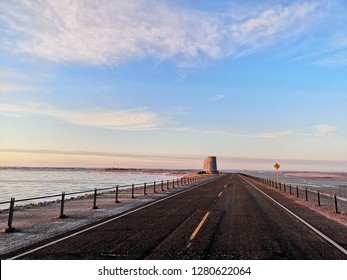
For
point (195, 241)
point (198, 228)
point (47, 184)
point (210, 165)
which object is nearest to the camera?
point (195, 241)

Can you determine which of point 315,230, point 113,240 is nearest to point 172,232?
point 113,240

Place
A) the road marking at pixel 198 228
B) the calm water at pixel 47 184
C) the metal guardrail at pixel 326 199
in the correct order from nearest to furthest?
the road marking at pixel 198 228 → the metal guardrail at pixel 326 199 → the calm water at pixel 47 184

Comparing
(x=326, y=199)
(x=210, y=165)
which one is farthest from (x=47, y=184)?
(x=210, y=165)

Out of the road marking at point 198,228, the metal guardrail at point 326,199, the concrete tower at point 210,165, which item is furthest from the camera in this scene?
the concrete tower at point 210,165

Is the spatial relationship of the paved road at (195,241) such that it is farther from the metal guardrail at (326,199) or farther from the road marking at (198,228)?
the metal guardrail at (326,199)

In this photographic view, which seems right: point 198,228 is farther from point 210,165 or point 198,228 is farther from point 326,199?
point 210,165

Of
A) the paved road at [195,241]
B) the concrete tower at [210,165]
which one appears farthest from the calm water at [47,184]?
the concrete tower at [210,165]

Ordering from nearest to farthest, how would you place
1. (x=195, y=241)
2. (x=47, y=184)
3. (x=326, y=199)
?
(x=195, y=241) < (x=326, y=199) < (x=47, y=184)

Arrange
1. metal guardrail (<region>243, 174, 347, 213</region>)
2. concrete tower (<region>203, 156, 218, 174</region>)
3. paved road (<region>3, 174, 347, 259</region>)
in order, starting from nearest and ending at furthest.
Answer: paved road (<region>3, 174, 347, 259</region>) < metal guardrail (<region>243, 174, 347, 213</region>) < concrete tower (<region>203, 156, 218, 174</region>)

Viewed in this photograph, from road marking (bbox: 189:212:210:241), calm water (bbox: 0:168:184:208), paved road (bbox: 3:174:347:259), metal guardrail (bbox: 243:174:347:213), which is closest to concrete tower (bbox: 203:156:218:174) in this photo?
calm water (bbox: 0:168:184:208)

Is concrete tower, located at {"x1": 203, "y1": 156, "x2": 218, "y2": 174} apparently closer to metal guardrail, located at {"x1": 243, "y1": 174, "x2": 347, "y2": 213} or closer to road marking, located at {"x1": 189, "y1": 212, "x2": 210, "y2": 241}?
metal guardrail, located at {"x1": 243, "y1": 174, "x2": 347, "y2": 213}
